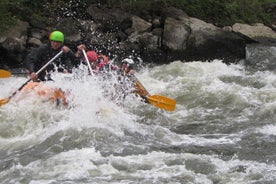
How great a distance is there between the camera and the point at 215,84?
12.2m

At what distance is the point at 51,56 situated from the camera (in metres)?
9.77

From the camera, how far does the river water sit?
258 inches

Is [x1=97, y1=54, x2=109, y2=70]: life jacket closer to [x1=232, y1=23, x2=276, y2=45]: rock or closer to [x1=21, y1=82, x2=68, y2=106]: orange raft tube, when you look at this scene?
[x1=21, y1=82, x2=68, y2=106]: orange raft tube

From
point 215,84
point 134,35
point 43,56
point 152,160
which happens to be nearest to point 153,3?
point 134,35

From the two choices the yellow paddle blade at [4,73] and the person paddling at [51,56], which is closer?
the person paddling at [51,56]

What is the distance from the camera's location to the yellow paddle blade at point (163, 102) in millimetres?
9555

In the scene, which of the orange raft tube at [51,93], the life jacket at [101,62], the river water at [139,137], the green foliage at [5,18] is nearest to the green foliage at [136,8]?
the green foliage at [5,18]

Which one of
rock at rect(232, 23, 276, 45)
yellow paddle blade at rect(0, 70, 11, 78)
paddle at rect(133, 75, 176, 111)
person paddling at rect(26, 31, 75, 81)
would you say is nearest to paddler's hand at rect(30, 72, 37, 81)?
person paddling at rect(26, 31, 75, 81)

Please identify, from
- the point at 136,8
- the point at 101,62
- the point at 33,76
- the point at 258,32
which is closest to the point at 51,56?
the point at 33,76

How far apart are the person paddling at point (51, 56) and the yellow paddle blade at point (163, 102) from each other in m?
1.74

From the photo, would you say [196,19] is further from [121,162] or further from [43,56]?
[121,162]

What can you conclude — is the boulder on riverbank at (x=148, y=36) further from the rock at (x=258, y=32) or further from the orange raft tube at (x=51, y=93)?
the orange raft tube at (x=51, y=93)

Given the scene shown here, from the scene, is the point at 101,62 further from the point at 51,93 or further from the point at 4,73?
the point at 4,73

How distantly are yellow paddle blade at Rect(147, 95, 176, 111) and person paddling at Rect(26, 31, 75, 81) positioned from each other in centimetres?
174
